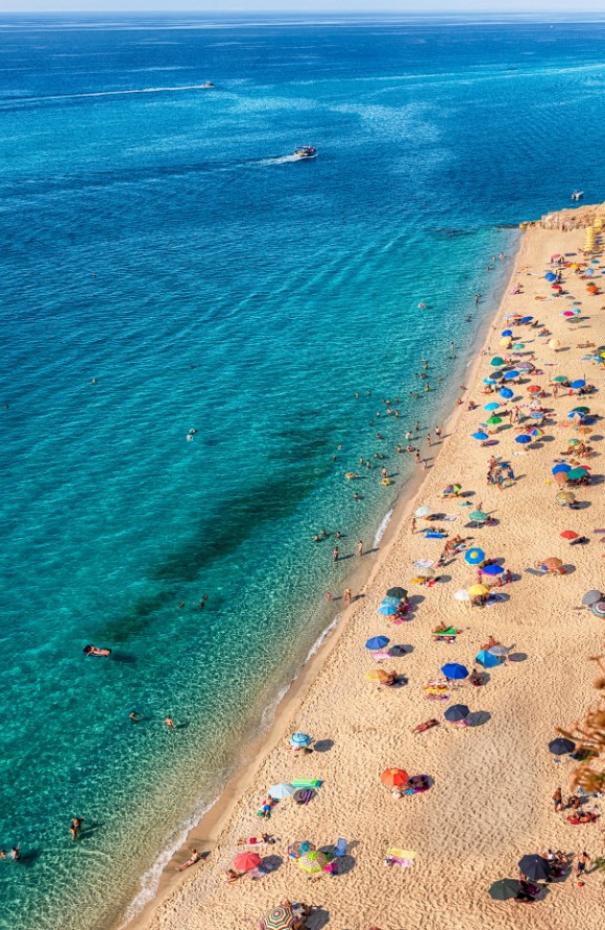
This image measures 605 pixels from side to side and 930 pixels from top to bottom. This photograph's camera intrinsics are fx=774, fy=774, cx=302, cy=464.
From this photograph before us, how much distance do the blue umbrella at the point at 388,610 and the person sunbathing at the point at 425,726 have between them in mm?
6713

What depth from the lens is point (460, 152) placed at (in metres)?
136

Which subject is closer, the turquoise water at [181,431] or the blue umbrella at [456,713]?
the blue umbrella at [456,713]

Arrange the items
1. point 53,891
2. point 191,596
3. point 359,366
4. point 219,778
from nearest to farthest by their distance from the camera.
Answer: point 53,891, point 219,778, point 191,596, point 359,366

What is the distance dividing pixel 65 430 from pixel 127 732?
27.4m

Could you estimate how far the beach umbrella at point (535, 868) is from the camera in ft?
81.4

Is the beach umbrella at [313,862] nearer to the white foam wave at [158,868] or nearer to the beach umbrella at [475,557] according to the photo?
the white foam wave at [158,868]

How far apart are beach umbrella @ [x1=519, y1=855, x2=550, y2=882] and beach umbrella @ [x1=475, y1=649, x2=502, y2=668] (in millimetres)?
9473

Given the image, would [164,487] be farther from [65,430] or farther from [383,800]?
[383,800]

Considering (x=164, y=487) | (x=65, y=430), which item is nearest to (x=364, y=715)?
(x=164, y=487)

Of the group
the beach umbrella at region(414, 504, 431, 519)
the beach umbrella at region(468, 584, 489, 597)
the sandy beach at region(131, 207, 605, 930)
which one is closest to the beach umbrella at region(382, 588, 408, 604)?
the sandy beach at region(131, 207, 605, 930)

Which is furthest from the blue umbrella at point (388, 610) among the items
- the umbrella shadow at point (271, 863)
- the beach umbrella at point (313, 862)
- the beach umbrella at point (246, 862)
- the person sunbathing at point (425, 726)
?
the beach umbrella at point (246, 862)

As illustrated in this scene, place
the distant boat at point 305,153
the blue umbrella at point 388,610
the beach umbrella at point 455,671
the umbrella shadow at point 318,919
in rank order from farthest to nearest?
the distant boat at point 305,153, the blue umbrella at point 388,610, the beach umbrella at point 455,671, the umbrella shadow at point 318,919

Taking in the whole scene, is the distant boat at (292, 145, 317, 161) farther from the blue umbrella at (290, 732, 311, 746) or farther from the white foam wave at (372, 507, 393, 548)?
the blue umbrella at (290, 732, 311, 746)

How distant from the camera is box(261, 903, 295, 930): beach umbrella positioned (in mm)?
24547
